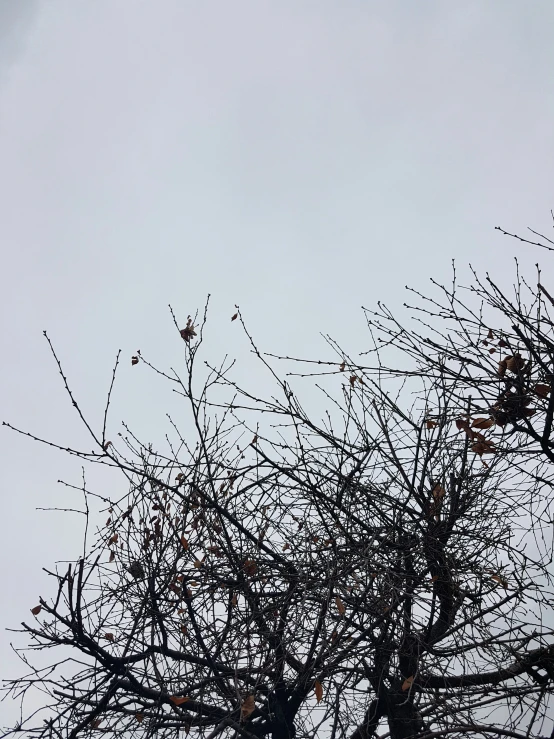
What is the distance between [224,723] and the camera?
4.16 meters

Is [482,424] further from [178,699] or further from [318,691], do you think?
[178,699]

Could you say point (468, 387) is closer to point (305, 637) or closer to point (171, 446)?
point (305, 637)

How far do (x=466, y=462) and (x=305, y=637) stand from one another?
1790mm

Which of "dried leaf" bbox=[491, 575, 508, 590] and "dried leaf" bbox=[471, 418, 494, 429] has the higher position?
"dried leaf" bbox=[471, 418, 494, 429]

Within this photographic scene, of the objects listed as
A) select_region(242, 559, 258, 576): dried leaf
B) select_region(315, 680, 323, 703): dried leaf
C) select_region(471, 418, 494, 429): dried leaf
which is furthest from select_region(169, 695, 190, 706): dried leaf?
select_region(471, 418, 494, 429): dried leaf

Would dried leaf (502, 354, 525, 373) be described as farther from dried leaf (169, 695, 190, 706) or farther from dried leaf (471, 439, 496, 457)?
dried leaf (169, 695, 190, 706)

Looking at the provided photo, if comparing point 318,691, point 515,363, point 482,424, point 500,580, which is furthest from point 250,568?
point 515,363

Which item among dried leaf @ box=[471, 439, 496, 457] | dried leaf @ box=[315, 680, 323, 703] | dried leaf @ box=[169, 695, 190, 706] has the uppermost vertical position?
dried leaf @ box=[471, 439, 496, 457]

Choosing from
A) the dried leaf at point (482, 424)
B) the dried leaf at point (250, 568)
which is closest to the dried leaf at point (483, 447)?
the dried leaf at point (482, 424)

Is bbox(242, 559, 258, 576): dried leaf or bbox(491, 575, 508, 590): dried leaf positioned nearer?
bbox(491, 575, 508, 590): dried leaf

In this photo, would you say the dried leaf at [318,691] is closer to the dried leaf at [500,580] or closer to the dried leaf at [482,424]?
the dried leaf at [500,580]

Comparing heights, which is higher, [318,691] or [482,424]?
[482,424]

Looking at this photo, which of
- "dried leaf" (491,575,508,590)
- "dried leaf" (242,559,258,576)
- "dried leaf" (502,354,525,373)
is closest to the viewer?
"dried leaf" (502,354,525,373)

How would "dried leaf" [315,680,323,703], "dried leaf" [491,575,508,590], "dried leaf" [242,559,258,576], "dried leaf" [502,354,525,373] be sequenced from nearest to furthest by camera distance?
"dried leaf" [502,354,525,373], "dried leaf" [315,680,323,703], "dried leaf" [491,575,508,590], "dried leaf" [242,559,258,576]
